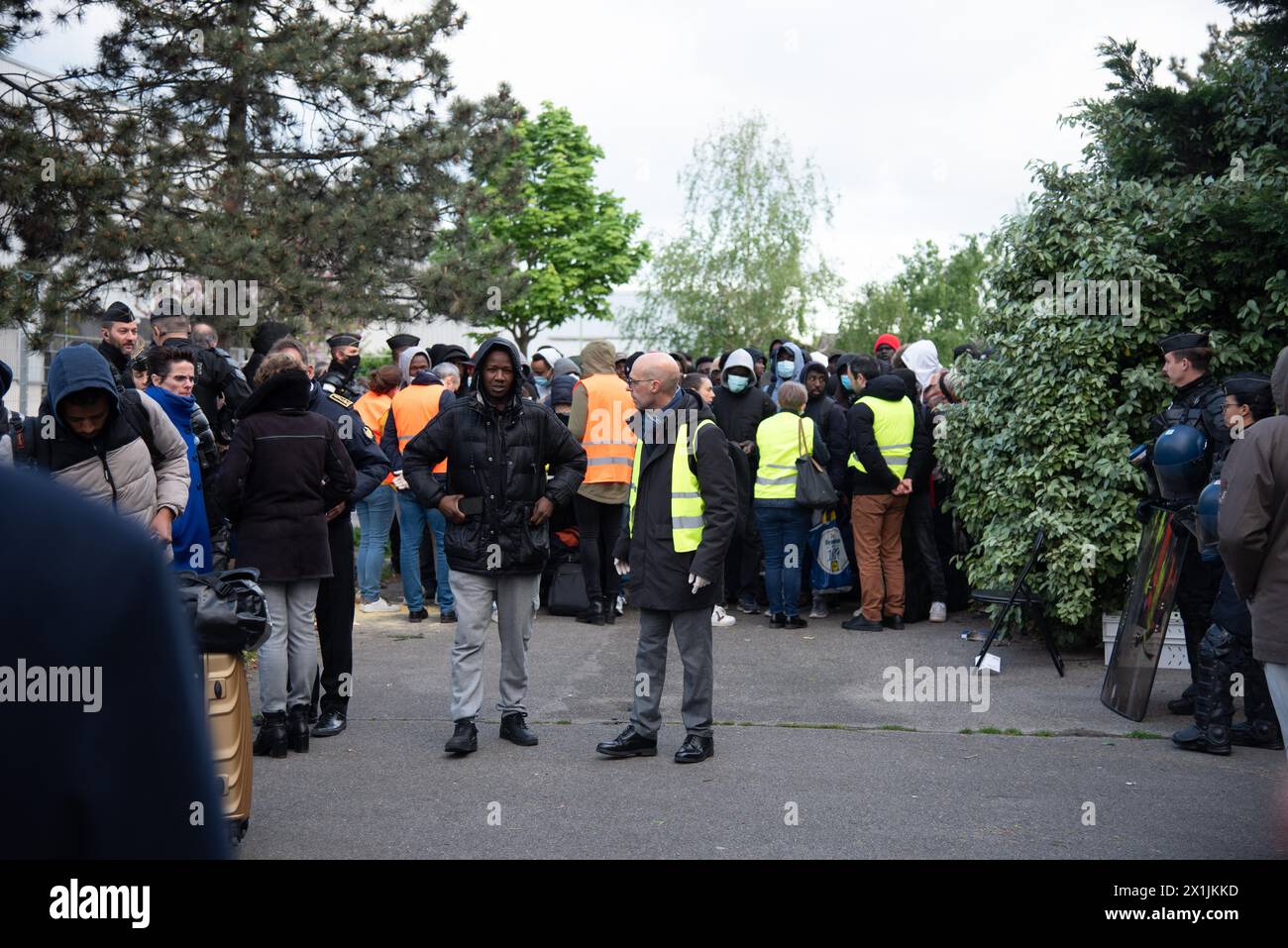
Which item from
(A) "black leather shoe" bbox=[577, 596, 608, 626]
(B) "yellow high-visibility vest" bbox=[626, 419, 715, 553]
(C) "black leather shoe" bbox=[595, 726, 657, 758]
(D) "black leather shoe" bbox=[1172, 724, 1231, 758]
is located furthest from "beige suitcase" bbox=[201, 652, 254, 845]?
(A) "black leather shoe" bbox=[577, 596, 608, 626]

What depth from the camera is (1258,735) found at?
7211mm

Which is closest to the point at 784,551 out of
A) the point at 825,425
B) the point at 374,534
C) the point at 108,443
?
the point at 825,425

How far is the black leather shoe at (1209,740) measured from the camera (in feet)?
23.0

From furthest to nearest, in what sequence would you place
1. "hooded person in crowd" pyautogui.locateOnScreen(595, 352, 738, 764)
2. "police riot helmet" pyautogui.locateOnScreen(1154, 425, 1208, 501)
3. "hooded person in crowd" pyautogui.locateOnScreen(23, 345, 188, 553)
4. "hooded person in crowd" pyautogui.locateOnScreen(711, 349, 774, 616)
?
1. "hooded person in crowd" pyautogui.locateOnScreen(711, 349, 774, 616)
2. "police riot helmet" pyautogui.locateOnScreen(1154, 425, 1208, 501)
3. "hooded person in crowd" pyautogui.locateOnScreen(595, 352, 738, 764)
4. "hooded person in crowd" pyautogui.locateOnScreen(23, 345, 188, 553)

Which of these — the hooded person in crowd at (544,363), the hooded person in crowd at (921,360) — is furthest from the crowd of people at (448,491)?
the hooded person in crowd at (544,363)

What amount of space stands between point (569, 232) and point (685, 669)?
38.7m

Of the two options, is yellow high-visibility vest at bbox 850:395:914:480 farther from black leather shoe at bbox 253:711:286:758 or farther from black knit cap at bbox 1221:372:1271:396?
Answer: black leather shoe at bbox 253:711:286:758

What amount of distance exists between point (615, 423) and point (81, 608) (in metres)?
10.4

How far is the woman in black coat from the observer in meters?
6.87

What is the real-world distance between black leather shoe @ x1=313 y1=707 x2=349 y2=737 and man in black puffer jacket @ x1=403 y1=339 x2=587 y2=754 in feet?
2.76

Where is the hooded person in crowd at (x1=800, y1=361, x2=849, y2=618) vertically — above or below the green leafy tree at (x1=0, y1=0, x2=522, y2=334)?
below

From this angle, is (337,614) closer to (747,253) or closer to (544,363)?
(544,363)
